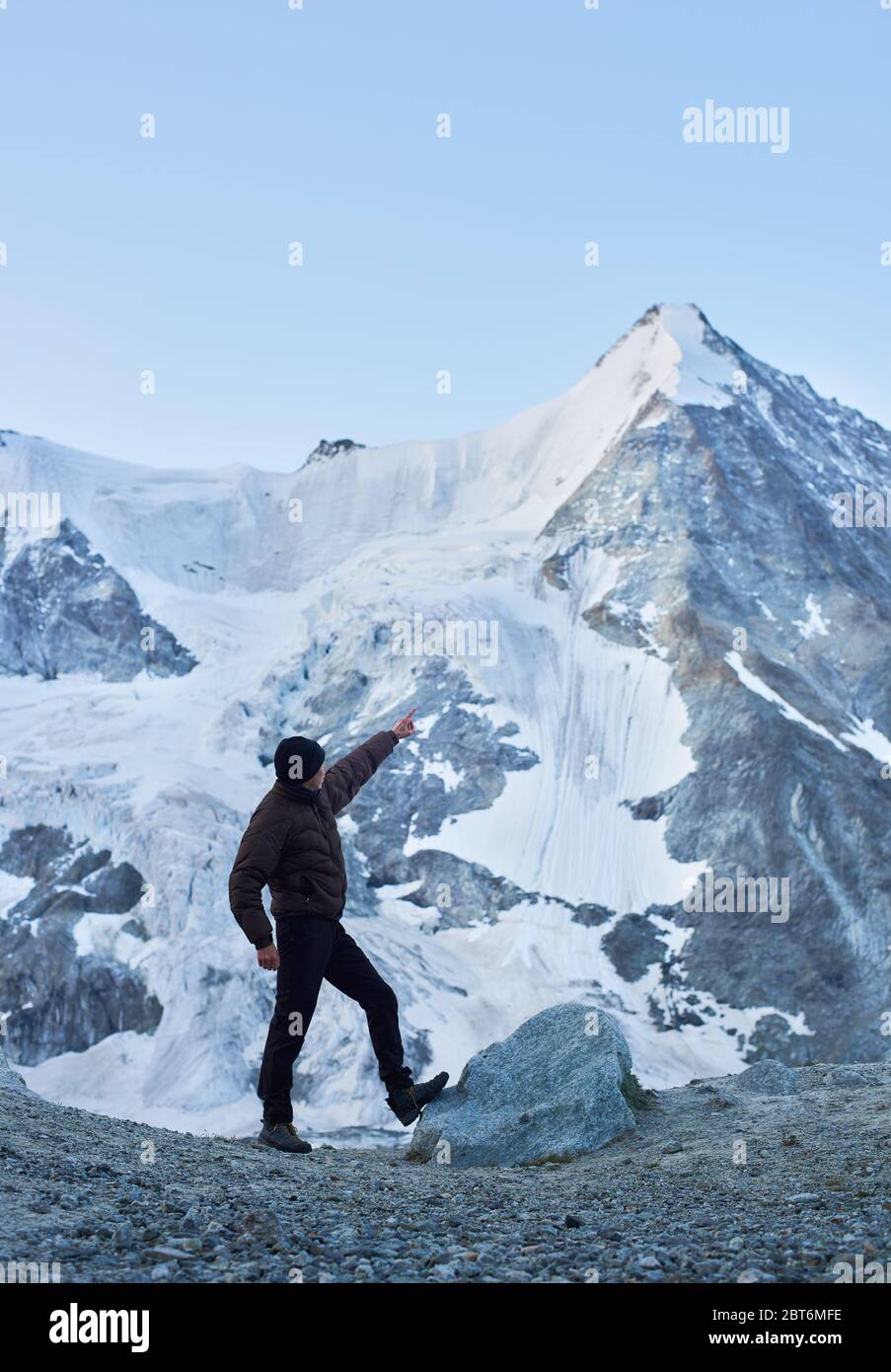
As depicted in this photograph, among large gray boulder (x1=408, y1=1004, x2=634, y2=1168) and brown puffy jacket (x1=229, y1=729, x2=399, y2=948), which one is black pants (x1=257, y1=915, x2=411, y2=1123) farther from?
large gray boulder (x1=408, y1=1004, x2=634, y2=1168)

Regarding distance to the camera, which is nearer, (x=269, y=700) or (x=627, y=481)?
(x=269, y=700)

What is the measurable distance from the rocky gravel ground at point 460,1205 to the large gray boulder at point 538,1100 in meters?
0.37

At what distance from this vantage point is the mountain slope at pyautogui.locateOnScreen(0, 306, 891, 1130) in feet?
282

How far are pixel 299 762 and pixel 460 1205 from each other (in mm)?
3956

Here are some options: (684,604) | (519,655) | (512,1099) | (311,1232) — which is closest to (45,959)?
(519,655)

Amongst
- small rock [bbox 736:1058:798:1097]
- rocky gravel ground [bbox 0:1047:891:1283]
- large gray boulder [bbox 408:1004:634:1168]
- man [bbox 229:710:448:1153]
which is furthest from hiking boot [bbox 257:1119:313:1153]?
small rock [bbox 736:1058:798:1097]

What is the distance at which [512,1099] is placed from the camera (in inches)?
549

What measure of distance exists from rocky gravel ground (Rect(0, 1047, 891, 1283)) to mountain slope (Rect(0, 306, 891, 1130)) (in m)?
65.1

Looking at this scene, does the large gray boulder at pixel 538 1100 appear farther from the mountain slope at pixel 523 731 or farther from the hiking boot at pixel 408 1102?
the mountain slope at pixel 523 731

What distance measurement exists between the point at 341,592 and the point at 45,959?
49.7 metres

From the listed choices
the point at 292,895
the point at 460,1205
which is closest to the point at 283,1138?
the point at 292,895

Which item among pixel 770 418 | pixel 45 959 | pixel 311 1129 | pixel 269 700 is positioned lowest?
pixel 311 1129

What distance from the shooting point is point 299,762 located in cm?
Result: 1162
